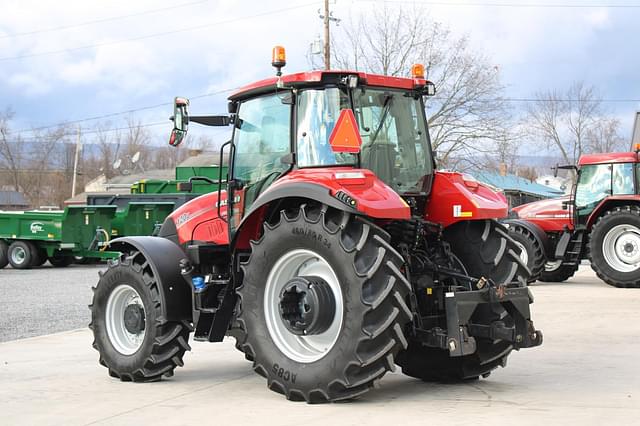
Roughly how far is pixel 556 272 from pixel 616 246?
2.12 metres

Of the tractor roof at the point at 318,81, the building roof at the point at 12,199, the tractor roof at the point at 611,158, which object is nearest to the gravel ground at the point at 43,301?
the tractor roof at the point at 318,81

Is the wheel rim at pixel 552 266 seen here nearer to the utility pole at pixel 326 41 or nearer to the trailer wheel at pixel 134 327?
the trailer wheel at pixel 134 327

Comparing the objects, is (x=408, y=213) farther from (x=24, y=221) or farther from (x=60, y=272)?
(x=24, y=221)

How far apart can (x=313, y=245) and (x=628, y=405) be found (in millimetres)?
2676

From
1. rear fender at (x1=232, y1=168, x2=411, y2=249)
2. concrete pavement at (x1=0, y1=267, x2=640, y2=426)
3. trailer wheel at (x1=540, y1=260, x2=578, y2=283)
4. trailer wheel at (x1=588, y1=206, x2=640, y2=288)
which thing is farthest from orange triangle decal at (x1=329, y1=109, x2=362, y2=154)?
trailer wheel at (x1=540, y1=260, x2=578, y2=283)

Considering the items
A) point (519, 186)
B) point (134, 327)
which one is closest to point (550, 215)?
point (134, 327)

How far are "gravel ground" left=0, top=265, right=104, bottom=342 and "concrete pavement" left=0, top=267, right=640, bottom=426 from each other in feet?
8.04

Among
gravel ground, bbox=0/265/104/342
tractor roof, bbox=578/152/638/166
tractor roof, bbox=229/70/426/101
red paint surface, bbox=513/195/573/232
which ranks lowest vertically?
gravel ground, bbox=0/265/104/342

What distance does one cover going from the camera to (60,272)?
87.2ft

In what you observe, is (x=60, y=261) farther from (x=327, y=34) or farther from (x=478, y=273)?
(x=478, y=273)

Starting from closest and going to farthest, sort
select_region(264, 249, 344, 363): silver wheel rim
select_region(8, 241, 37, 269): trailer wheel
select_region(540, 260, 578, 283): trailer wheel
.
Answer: select_region(264, 249, 344, 363): silver wheel rim, select_region(540, 260, 578, 283): trailer wheel, select_region(8, 241, 37, 269): trailer wheel

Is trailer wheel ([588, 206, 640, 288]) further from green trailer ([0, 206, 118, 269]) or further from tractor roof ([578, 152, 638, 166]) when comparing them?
green trailer ([0, 206, 118, 269])

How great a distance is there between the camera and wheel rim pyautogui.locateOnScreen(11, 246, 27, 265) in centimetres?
2820

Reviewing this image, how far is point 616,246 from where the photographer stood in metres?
19.3
